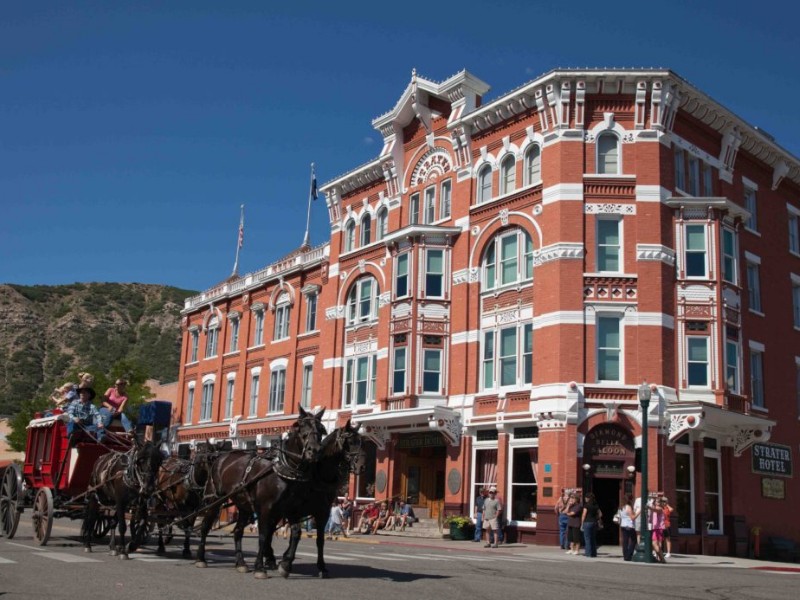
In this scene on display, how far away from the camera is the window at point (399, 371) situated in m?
34.1

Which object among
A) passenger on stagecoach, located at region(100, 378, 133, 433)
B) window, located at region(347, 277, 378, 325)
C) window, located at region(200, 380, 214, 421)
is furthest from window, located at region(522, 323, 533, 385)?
window, located at region(200, 380, 214, 421)

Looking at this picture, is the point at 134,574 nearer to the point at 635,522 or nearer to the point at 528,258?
the point at 635,522

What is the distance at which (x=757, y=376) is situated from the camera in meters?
32.5

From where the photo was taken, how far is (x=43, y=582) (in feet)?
36.3

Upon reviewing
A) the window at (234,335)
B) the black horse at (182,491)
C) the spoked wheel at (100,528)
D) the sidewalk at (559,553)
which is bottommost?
the sidewalk at (559,553)

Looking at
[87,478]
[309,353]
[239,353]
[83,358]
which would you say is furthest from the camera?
[83,358]

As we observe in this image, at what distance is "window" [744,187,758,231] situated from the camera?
113 feet

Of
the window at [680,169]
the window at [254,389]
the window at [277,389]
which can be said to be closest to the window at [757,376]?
the window at [680,169]

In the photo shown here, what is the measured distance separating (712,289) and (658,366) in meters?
3.61

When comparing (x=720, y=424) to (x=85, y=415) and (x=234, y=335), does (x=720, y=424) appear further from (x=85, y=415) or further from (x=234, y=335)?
(x=234, y=335)

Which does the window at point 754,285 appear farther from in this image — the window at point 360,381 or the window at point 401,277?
the window at point 360,381

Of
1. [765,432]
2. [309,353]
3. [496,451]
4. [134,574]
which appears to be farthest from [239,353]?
[134,574]

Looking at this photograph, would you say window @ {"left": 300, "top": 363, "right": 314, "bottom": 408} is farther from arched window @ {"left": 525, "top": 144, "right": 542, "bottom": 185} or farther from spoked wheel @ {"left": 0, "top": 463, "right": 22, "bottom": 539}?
spoked wheel @ {"left": 0, "top": 463, "right": 22, "bottom": 539}

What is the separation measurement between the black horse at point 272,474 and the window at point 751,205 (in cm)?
2686
